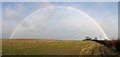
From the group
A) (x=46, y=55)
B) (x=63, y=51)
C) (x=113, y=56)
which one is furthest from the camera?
(x=63, y=51)

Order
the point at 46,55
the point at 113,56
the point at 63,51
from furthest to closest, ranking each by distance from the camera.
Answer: the point at 63,51 < the point at 46,55 < the point at 113,56

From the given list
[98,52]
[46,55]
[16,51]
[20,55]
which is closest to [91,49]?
[98,52]

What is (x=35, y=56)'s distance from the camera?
31.8 m

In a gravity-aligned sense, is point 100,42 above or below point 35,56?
above

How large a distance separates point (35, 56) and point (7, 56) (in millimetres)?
3133

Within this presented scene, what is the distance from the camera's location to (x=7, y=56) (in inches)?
1273

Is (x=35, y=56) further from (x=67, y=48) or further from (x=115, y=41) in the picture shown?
(x=115, y=41)

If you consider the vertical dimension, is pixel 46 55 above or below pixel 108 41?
below

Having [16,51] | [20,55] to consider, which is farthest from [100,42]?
[16,51]

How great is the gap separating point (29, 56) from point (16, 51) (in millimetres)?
4179

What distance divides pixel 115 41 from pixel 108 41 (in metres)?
0.64

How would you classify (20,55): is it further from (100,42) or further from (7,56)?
(100,42)

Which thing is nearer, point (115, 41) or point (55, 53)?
point (115, 41)

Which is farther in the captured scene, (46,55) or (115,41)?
(46,55)
